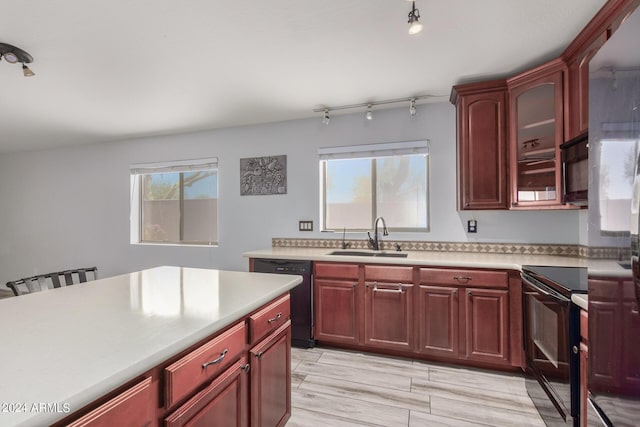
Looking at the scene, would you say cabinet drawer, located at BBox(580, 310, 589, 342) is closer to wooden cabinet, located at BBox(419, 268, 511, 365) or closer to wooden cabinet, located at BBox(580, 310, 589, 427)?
wooden cabinet, located at BBox(580, 310, 589, 427)

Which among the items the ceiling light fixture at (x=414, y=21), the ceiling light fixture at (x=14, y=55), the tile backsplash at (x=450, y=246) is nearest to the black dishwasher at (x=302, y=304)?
the tile backsplash at (x=450, y=246)

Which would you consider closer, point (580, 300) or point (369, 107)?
point (580, 300)

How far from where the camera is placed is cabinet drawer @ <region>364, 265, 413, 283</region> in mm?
2523

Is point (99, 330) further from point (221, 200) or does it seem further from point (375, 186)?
point (221, 200)

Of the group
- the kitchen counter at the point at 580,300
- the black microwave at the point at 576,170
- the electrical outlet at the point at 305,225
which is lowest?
the kitchen counter at the point at 580,300

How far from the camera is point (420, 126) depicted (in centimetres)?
309

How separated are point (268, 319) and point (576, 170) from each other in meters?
2.22

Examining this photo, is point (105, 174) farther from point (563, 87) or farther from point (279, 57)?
point (563, 87)

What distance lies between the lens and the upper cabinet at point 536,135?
219 cm

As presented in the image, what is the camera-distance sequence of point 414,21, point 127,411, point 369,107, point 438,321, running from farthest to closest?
point 369,107 < point 438,321 < point 414,21 < point 127,411

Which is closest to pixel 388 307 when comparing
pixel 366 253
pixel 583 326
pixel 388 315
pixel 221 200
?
pixel 388 315

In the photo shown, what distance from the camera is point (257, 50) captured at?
2.06m

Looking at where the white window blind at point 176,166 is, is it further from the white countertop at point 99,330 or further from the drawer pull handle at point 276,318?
the drawer pull handle at point 276,318

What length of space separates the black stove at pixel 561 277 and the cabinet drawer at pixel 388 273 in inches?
32.9
